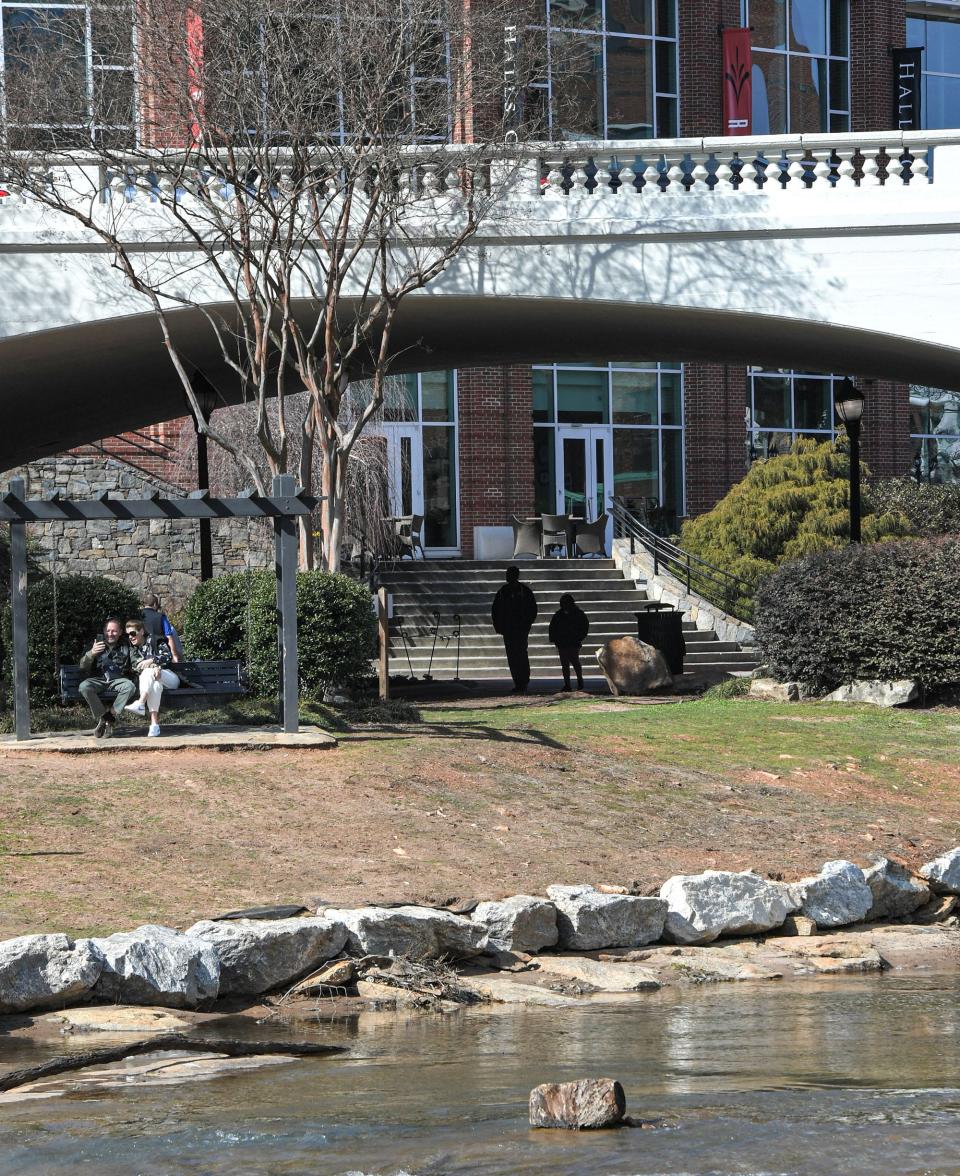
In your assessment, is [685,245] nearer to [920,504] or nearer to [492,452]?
[920,504]

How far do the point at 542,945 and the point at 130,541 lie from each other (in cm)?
1978

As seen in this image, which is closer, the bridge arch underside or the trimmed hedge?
the trimmed hedge

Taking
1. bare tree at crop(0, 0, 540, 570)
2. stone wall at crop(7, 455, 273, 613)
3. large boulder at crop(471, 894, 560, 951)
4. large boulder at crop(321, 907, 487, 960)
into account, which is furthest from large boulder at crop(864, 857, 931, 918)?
stone wall at crop(7, 455, 273, 613)

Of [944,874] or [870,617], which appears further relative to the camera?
[870,617]

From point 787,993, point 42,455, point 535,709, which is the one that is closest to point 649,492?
point 42,455

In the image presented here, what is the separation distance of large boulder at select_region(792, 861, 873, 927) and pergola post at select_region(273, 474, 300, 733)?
499 centimetres

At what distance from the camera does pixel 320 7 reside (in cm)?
2030

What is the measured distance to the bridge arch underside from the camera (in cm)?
2136

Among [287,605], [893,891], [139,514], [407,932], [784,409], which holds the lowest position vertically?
[893,891]

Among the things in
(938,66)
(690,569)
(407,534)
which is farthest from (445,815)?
(938,66)

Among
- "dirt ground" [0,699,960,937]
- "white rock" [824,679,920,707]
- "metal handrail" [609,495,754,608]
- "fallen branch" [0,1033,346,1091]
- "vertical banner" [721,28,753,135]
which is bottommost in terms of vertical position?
"fallen branch" [0,1033,346,1091]

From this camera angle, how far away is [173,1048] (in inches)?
323

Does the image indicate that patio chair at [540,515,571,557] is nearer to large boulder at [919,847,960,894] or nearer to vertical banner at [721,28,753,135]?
vertical banner at [721,28,753,135]

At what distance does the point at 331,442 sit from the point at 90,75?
5.62m
